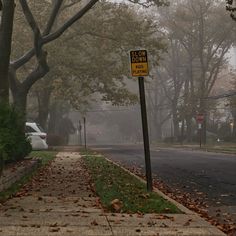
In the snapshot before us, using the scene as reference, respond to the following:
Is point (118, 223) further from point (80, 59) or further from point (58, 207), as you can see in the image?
point (80, 59)

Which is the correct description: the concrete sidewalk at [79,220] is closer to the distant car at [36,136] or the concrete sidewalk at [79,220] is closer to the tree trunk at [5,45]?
the tree trunk at [5,45]

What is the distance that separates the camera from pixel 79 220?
8016mm

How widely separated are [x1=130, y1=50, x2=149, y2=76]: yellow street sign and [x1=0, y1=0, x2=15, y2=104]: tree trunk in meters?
7.90

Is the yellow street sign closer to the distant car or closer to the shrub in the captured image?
the shrub

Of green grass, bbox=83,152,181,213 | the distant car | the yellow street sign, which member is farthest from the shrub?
the distant car

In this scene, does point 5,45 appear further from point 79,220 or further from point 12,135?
point 79,220

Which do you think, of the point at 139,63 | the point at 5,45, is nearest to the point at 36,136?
the point at 5,45

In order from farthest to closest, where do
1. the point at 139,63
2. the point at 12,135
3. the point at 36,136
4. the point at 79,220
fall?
the point at 36,136, the point at 12,135, the point at 139,63, the point at 79,220

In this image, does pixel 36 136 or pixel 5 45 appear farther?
pixel 36 136

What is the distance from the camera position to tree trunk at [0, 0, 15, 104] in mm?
18859

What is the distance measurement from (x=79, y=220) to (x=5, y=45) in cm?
1226

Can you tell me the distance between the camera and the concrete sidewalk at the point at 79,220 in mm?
7203

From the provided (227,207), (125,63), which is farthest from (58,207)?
(125,63)

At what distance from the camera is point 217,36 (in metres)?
64.1
